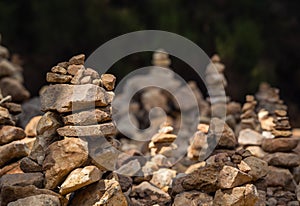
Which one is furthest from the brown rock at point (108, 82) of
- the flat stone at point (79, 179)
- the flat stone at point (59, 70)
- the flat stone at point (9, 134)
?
the flat stone at point (9, 134)

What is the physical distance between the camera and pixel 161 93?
272 inches

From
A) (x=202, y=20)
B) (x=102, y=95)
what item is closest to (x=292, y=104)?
(x=202, y=20)

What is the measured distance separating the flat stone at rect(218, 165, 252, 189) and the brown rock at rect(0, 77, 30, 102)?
3280mm

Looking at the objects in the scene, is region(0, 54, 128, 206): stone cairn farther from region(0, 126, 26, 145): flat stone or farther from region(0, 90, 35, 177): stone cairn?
region(0, 126, 26, 145): flat stone

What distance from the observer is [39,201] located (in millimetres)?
2818

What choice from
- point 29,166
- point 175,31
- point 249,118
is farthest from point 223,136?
point 175,31

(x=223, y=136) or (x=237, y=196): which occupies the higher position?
(x=223, y=136)

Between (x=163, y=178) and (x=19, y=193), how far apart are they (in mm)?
1406

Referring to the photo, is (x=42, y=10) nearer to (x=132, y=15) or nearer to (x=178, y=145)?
(x=132, y=15)

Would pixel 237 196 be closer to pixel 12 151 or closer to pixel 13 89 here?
pixel 12 151

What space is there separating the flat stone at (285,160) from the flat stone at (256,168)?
0.60 metres

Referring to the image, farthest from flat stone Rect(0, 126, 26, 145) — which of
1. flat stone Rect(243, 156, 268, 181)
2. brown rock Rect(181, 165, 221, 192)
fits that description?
flat stone Rect(243, 156, 268, 181)

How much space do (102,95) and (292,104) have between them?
6.37 meters

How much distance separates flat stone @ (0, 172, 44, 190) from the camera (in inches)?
119
